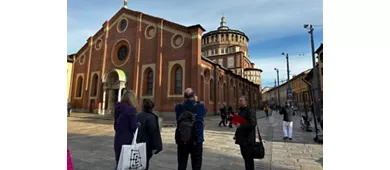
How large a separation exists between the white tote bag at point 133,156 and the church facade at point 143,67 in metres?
15.3

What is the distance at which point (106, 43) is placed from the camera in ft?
82.8

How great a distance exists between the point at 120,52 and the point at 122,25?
11.3 ft

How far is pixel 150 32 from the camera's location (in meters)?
21.9

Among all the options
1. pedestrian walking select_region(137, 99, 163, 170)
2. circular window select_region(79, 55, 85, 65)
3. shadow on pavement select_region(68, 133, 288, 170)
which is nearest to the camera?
pedestrian walking select_region(137, 99, 163, 170)

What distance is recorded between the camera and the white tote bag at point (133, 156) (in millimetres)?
2420

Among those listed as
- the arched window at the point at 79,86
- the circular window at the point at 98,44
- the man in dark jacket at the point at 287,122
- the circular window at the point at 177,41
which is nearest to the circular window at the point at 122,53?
the circular window at the point at 98,44

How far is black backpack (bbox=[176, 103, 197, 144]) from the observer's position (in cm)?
277

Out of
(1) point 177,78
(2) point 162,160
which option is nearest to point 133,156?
Result: (2) point 162,160

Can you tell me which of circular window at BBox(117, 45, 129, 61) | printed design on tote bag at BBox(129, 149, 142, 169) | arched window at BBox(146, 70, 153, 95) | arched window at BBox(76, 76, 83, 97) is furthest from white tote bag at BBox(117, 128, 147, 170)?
arched window at BBox(76, 76, 83, 97)

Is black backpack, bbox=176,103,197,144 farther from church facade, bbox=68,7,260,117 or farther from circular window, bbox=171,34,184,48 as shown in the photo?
circular window, bbox=171,34,184,48

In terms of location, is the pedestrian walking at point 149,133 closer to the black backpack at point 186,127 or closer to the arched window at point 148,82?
the black backpack at point 186,127
